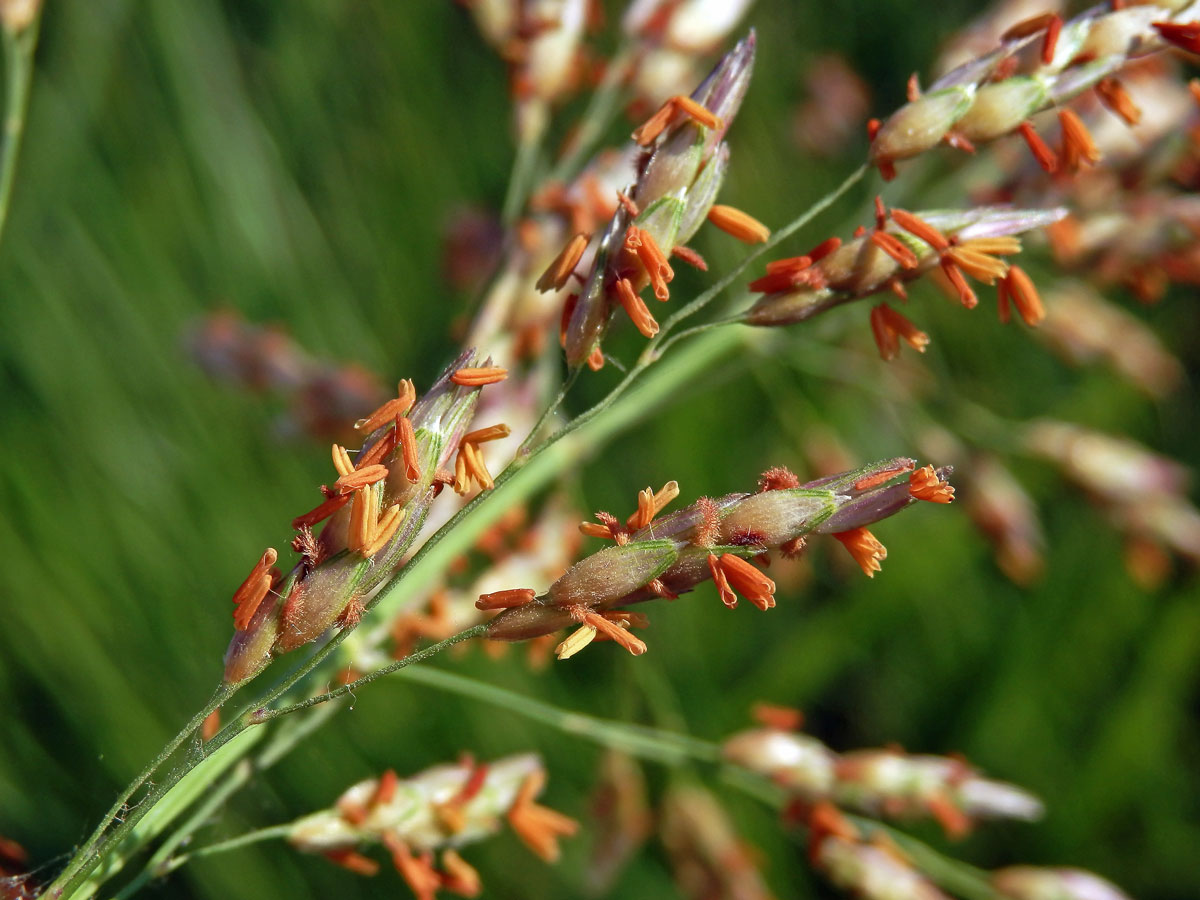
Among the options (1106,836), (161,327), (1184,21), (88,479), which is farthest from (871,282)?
(1106,836)

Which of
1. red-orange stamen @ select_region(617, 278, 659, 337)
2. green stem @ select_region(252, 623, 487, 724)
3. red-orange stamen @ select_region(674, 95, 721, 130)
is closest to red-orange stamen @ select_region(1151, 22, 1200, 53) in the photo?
red-orange stamen @ select_region(674, 95, 721, 130)

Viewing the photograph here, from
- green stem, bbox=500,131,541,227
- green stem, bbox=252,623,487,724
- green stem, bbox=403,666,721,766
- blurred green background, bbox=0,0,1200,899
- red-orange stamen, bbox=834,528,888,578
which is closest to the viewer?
green stem, bbox=252,623,487,724

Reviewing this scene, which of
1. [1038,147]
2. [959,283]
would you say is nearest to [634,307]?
[959,283]

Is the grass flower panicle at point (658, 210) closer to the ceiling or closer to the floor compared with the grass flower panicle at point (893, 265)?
closer to the ceiling

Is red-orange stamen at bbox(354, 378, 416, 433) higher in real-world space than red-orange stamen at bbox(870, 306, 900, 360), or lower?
higher

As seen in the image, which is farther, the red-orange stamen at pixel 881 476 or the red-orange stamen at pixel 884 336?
the red-orange stamen at pixel 884 336

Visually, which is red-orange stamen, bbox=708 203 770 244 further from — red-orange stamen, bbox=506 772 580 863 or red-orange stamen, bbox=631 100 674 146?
red-orange stamen, bbox=506 772 580 863

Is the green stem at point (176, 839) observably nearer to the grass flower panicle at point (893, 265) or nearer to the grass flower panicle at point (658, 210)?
the grass flower panicle at point (658, 210)

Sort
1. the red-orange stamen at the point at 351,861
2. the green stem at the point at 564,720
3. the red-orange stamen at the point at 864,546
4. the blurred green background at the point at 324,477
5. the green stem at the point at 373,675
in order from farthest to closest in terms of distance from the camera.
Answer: the blurred green background at the point at 324,477, the green stem at the point at 564,720, the red-orange stamen at the point at 351,861, the red-orange stamen at the point at 864,546, the green stem at the point at 373,675

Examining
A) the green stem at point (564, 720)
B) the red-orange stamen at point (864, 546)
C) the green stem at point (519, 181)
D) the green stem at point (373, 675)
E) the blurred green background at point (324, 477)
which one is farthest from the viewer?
the blurred green background at point (324, 477)

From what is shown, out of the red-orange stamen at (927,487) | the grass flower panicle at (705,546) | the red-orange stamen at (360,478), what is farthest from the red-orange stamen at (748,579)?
the red-orange stamen at (360,478)
